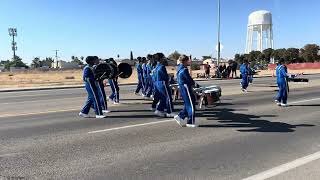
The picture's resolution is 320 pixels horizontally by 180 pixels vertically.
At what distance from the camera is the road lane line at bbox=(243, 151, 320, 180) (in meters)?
7.44

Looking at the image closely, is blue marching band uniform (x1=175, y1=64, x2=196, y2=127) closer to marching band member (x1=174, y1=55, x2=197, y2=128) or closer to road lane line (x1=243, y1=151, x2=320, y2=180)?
marching band member (x1=174, y1=55, x2=197, y2=128)

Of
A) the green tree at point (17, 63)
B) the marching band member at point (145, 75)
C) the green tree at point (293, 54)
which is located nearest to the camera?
the marching band member at point (145, 75)

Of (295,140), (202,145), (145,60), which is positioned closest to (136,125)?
(202,145)

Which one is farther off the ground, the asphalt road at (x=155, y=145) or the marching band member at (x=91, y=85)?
the marching band member at (x=91, y=85)

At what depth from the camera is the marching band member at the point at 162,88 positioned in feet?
44.8

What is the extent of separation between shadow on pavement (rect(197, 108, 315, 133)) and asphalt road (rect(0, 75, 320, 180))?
0.07 ft

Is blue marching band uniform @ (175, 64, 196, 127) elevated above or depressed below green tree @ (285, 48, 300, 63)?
below

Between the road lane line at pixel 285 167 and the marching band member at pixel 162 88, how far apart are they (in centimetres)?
542

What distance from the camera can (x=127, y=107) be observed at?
17.5 m

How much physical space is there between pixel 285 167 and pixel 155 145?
275 cm

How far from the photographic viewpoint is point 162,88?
13.8 metres

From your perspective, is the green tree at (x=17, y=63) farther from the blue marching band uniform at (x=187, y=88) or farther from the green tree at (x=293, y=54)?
the blue marching band uniform at (x=187, y=88)

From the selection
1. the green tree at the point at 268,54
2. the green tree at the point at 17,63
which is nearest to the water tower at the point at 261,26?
the green tree at the point at 268,54

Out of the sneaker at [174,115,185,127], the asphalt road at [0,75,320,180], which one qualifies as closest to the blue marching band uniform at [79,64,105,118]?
the asphalt road at [0,75,320,180]
